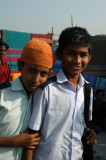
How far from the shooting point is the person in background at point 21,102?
0.95 metres

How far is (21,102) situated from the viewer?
3.30 feet

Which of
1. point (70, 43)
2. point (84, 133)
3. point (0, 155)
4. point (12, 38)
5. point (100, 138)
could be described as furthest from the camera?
point (12, 38)

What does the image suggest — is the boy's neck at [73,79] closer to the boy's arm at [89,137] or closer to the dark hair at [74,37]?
the dark hair at [74,37]

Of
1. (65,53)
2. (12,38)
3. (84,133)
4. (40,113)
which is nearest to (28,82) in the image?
(40,113)

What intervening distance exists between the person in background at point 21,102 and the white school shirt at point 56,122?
6cm

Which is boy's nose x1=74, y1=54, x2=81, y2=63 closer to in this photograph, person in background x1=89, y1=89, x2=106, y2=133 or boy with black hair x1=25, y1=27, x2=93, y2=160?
boy with black hair x1=25, y1=27, x2=93, y2=160

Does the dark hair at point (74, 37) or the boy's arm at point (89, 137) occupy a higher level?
the dark hair at point (74, 37)

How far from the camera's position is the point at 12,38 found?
5.61 m

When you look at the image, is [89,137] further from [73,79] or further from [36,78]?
[36,78]

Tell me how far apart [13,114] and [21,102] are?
A: 9 centimetres

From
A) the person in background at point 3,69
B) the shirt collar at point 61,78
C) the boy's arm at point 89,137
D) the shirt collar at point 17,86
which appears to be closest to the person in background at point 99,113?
the person in background at point 3,69

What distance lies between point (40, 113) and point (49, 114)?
61 millimetres

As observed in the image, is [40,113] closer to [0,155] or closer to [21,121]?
[21,121]

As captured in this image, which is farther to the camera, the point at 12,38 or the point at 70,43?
the point at 12,38
